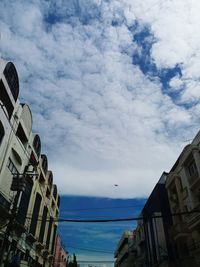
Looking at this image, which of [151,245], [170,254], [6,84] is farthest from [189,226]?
[6,84]

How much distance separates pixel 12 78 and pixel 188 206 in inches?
803

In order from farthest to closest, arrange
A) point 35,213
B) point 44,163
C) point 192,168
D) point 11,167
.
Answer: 1. point 44,163
2. point 35,213
3. point 192,168
4. point 11,167

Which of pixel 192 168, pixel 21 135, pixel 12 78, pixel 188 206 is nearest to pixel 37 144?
pixel 21 135

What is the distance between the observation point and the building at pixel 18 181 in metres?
19.9

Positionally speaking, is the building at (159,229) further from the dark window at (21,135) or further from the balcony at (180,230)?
the dark window at (21,135)

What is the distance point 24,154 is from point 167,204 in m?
18.2

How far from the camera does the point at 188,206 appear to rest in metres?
23.9

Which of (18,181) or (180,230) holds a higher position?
(18,181)

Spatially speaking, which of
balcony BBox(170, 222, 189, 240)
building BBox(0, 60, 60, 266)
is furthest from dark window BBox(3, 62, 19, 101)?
balcony BBox(170, 222, 189, 240)

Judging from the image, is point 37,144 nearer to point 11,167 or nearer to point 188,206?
point 11,167

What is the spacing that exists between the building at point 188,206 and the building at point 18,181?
12.4m

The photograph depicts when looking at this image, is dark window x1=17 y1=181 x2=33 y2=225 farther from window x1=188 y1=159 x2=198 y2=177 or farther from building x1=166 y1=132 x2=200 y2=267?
window x1=188 y1=159 x2=198 y2=177

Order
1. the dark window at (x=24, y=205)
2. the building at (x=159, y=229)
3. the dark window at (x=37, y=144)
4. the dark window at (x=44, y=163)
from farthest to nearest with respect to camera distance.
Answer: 1. the dark window at (x=44, y=163)
2. the dark window at (x=37, y=144)
3. the building at (x=159, y=229)
4. the dark window at (x=24, y=205)

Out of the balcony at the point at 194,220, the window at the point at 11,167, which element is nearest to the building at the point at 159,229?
the balcony at the point at 194,220
